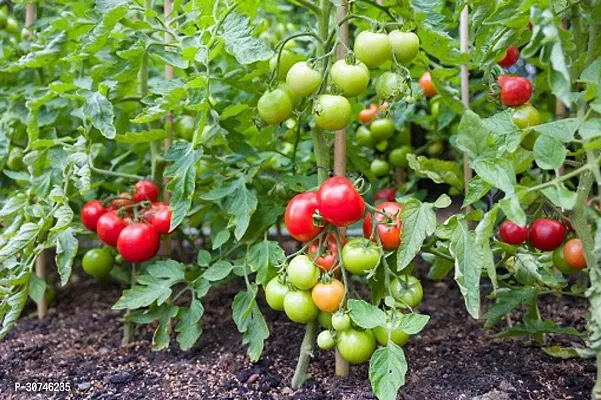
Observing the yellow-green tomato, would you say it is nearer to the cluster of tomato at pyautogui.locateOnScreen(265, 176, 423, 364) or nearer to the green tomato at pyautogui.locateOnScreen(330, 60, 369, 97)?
the green tomato at pyautogui.locateOnScreen(330, 60, 369, 97)

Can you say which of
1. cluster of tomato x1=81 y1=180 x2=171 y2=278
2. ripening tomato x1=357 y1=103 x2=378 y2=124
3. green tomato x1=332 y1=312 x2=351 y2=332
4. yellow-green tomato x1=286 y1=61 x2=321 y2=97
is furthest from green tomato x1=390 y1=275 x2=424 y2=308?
ripening tomato x1=357 y1=103 x2=378 y2=124

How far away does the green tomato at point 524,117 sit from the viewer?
1.29 m

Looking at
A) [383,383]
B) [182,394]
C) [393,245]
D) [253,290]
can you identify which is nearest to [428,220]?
[393,245]

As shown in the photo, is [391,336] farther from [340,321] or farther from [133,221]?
[133,221]

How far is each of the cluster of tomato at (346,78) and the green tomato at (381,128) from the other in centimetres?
70

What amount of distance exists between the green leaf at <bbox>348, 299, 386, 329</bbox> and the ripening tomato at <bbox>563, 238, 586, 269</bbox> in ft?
1.40

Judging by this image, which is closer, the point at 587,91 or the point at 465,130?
the point at 587,91

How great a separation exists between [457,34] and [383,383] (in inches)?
63.2

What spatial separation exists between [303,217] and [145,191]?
58 centimetres

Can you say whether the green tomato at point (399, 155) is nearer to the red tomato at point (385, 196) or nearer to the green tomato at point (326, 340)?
the red tomato at point (385, 196)

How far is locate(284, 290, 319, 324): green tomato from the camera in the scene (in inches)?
48.8

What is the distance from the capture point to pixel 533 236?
1.33m

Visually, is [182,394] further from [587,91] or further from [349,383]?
[587,91]

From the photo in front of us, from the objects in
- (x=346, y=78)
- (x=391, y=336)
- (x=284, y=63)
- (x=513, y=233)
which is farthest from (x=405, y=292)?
(x=284, y=63)
